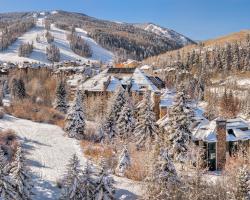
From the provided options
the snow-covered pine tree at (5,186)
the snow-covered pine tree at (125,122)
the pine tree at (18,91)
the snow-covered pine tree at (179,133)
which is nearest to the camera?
the snow-covered pine tree at (5,186)

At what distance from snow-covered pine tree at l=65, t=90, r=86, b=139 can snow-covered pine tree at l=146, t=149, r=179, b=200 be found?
21297mm

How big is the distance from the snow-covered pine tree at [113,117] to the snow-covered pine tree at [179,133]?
9.13 m

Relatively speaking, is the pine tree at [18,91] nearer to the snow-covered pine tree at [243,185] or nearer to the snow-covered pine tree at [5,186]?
the snow-covered pine tree at [5,186]

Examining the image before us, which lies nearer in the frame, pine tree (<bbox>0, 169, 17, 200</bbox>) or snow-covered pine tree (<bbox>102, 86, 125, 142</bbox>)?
pine tree (<bbox>0, 169, 17, 200</bbox>)

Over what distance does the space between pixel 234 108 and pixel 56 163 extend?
58036 millimetres

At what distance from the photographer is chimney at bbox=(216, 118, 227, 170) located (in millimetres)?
37844

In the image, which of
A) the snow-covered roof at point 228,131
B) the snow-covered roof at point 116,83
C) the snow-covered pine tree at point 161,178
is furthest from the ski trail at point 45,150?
the snow-covered roof at point 116,83

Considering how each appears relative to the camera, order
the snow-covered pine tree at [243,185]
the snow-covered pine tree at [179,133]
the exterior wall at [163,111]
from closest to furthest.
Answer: the snow-covered pine tree at [243,185], the snow-covered pine tree at [179,133], the exterior wall at [163,111]

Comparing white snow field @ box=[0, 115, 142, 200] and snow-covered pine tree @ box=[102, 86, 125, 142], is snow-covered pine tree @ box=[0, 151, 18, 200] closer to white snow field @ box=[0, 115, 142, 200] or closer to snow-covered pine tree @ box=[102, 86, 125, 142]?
white snow field @ box=[0, 115, 142, 200]

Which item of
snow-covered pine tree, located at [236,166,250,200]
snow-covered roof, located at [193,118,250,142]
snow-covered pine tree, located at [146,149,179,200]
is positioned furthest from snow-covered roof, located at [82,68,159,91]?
snow-covered pine tree, located at [236,166,250,200]

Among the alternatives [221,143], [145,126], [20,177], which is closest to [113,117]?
[145,126]

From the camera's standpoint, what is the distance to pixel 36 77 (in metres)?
111

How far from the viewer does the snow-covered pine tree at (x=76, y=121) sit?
48.8 meters

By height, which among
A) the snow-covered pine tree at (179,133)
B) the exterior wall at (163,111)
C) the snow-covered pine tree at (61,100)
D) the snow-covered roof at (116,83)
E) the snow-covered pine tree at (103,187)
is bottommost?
the snow-covered pine tree at (103,187)
